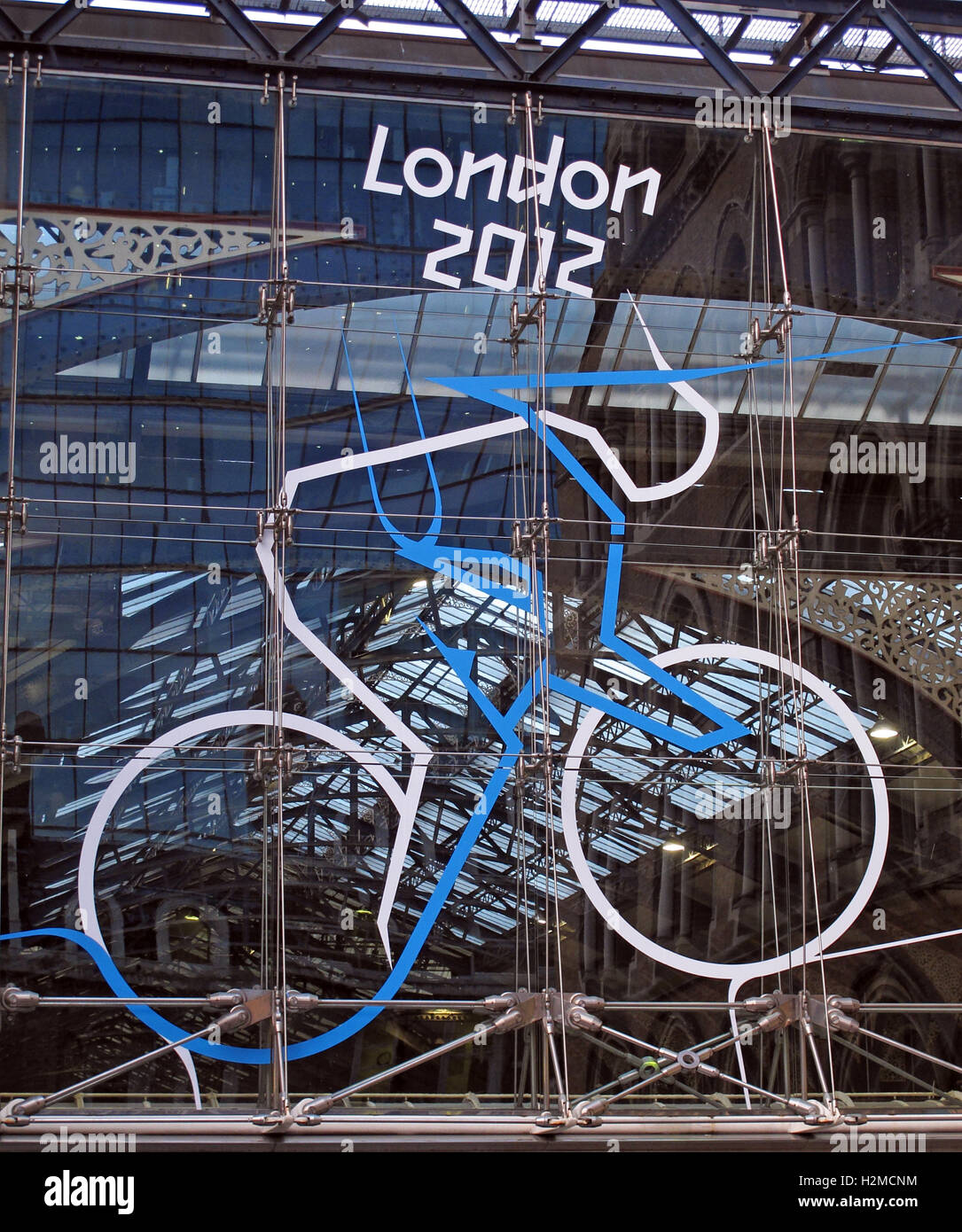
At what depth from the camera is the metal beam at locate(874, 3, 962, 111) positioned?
22.4ft

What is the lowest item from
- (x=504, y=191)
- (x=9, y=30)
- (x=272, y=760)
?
(x=272, y=760)

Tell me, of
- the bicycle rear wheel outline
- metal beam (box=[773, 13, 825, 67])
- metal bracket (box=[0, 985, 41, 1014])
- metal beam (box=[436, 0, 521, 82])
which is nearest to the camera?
metal bracket (box=[0, 985, 41, 1014])

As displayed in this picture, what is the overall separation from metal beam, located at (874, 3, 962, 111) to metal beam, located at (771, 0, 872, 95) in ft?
0.37

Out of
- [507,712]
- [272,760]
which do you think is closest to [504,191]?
[507,712]

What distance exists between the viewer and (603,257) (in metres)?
6.43

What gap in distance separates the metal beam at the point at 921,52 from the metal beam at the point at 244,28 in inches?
102

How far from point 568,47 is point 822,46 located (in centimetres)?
110

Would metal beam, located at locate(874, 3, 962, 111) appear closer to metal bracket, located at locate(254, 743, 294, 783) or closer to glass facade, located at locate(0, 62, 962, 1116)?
glass facade, located at locate(0, 62, 962, 1116)

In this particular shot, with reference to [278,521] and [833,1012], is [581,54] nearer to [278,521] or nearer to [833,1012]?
[278,521]

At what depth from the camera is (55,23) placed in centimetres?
635

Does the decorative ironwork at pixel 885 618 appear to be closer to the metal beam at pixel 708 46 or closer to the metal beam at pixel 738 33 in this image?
the metal beam at pixel 708 46

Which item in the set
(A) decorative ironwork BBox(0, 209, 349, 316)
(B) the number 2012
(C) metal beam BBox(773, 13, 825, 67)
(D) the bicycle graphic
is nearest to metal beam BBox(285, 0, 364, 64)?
(A) decorative ironwork BBox(0, 209, 349, 316)

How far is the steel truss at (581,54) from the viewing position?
6.49m
